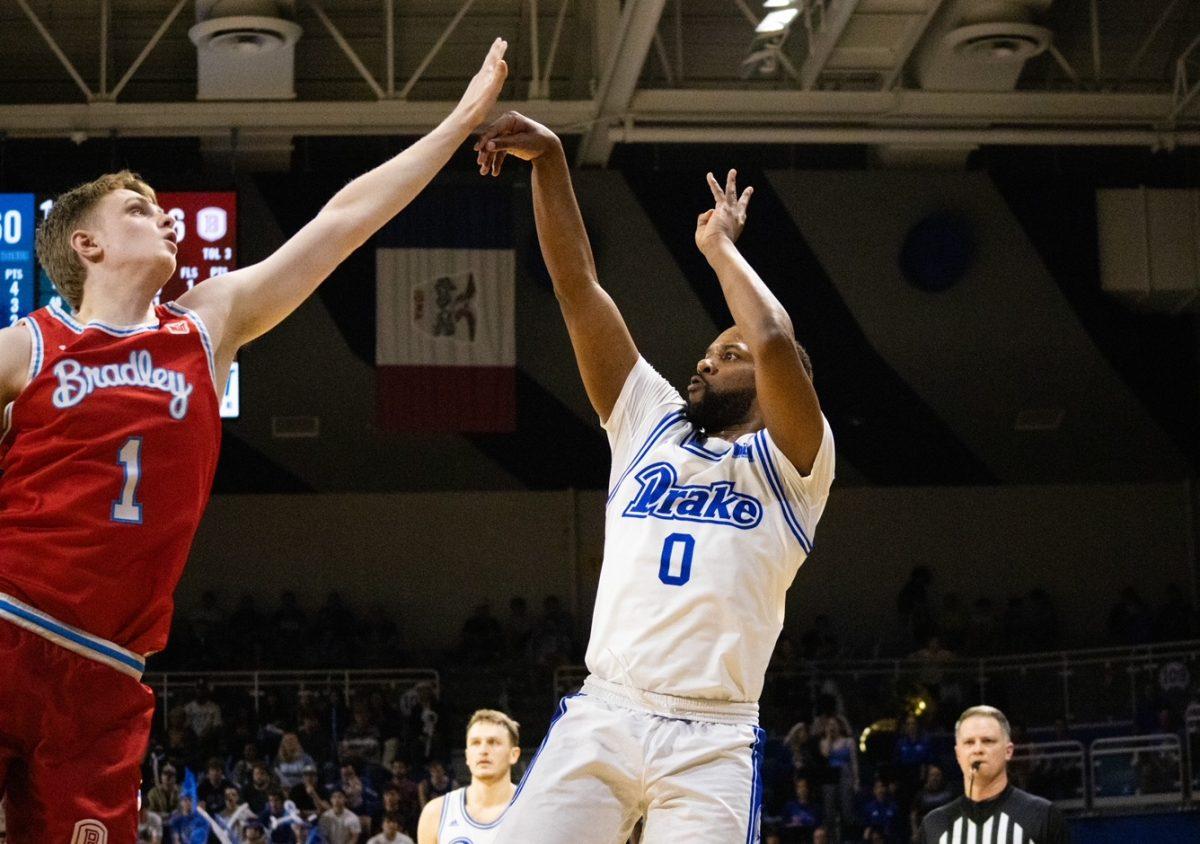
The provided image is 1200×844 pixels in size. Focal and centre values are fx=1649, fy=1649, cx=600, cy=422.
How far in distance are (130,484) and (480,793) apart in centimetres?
480

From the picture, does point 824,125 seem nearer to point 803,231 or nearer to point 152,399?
point 803,231

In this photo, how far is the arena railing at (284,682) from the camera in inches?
719

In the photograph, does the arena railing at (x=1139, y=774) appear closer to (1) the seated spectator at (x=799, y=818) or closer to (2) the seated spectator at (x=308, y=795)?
(1) the seated spectator at (x=799, y=818)

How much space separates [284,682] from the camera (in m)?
19.2

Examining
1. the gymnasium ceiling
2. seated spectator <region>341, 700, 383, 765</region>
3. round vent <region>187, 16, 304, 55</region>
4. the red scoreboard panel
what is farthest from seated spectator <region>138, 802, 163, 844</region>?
round vent <region>187, 16, 304, 55</region>

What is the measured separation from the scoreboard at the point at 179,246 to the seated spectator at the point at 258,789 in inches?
138

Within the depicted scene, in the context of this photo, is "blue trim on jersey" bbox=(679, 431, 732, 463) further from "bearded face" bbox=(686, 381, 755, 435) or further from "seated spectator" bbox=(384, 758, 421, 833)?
"seated spectator" bbox=(384, 758, 421, 833)

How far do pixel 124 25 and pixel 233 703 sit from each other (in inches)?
284

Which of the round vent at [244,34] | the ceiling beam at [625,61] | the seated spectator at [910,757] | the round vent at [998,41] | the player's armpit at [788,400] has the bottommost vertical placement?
the seated spectator at [910,757]

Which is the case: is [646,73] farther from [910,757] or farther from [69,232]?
[69,232]

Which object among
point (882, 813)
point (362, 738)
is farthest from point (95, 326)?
point (362, 738)

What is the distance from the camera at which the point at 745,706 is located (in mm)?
4379

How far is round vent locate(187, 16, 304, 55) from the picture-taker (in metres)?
14.3

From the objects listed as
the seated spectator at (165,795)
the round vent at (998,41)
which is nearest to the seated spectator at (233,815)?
the seated spectator at (165,795)
